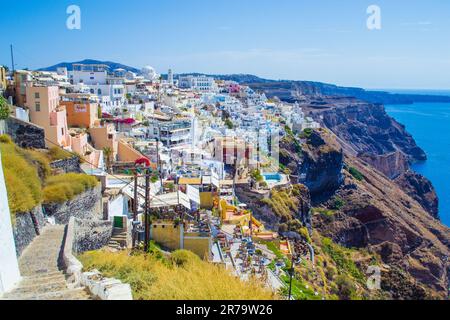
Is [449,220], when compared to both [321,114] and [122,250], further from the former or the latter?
[122,250]

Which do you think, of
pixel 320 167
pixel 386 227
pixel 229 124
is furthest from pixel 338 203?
pixel 229 124

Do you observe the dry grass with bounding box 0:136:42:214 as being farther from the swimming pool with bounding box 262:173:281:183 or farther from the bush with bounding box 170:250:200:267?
the swimming pool with bounding box 262:173:281:183

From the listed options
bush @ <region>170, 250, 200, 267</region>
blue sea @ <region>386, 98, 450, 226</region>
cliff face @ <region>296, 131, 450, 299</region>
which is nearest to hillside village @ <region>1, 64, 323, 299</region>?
bush @ <region>170, 250, 200, 267</region>

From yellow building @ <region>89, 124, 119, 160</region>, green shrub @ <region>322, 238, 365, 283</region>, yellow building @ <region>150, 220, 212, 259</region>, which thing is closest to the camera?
yellow building @ <region>150, 220, 212, 259</region>

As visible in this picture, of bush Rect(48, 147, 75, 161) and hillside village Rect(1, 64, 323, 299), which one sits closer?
hillside village Rect(1, 64, 323, 299)

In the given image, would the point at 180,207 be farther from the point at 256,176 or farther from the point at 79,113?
the point at 256,176

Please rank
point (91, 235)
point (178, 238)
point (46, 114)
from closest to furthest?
point (91, 235) → point (178, 238) → point (46, 114)
